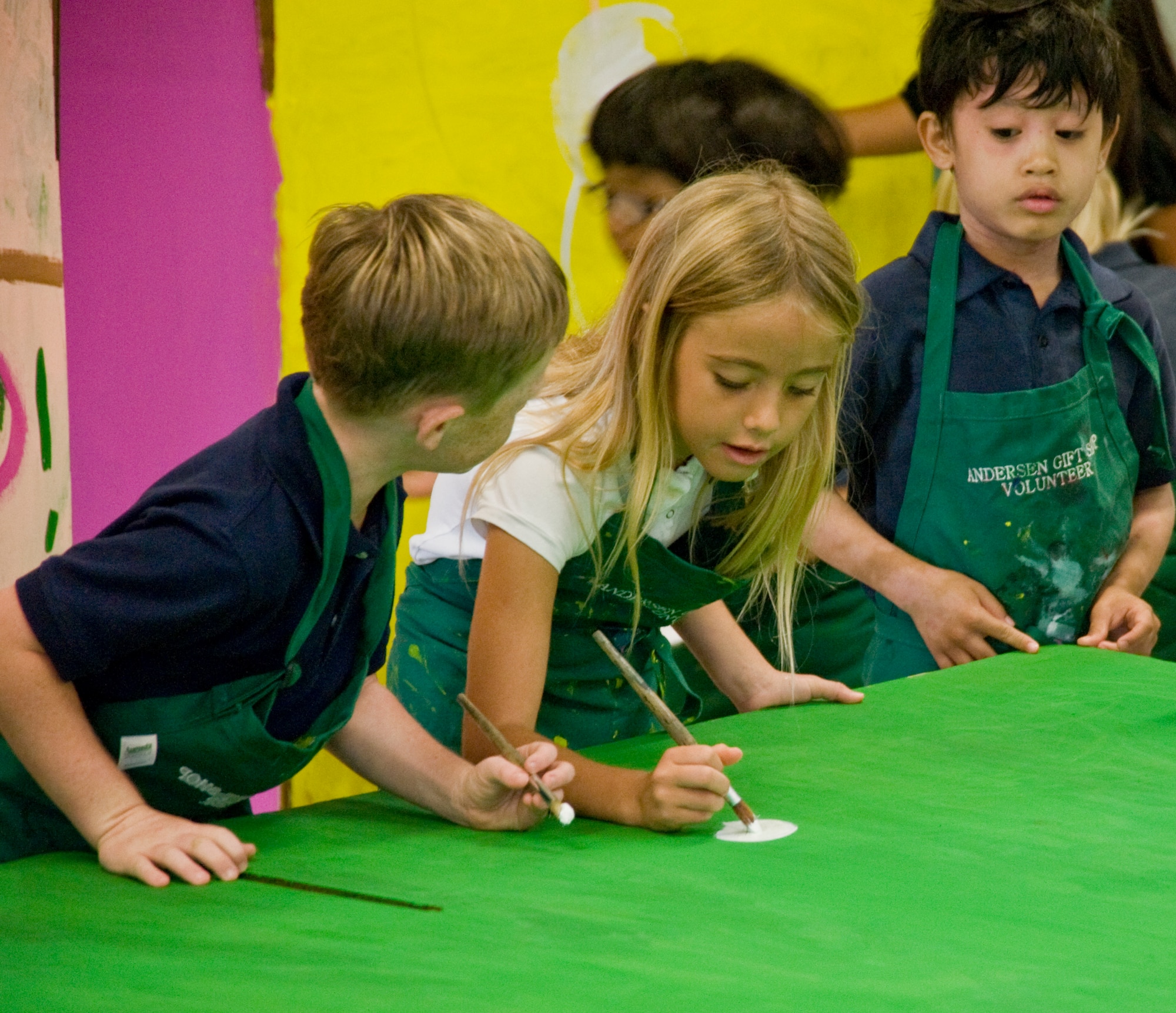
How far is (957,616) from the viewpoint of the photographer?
160cm

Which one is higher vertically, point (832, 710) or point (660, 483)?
point (660, 483)

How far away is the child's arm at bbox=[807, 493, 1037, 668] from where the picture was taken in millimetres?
1593

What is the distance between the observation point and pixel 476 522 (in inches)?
48.2

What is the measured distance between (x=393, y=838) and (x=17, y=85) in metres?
0.90

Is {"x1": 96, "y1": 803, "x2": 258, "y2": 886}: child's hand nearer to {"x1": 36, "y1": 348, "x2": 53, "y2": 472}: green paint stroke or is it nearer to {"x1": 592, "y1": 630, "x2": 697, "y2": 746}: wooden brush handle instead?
{"x1": 592, "y1": 630, "x2": 697, "y2": 746}: wooden brush handle

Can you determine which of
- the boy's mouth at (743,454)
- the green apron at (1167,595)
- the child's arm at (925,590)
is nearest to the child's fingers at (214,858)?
the boy's mouth at (743,454)

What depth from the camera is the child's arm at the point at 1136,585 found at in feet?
5.35

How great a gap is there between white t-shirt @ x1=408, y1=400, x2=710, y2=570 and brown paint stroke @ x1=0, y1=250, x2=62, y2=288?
0.55 meters

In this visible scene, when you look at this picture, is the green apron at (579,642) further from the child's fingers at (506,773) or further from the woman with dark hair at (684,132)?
the woman with dark hair at (684,132)

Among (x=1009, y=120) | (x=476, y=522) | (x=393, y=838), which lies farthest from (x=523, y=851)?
(x=1009, y=120)

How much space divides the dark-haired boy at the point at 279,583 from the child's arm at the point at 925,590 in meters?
0.75

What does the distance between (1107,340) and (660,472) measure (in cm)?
76

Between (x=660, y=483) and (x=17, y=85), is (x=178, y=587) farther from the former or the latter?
(x=17, y=85)

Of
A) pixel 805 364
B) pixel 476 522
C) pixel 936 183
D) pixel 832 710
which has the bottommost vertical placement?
pixel 832 710
